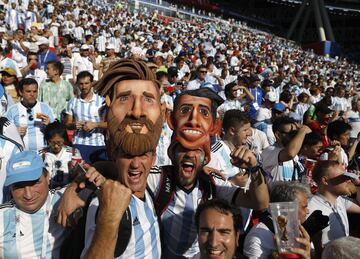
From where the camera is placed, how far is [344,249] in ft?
6.64

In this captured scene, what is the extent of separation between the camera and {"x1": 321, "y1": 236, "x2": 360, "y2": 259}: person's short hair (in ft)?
6.51

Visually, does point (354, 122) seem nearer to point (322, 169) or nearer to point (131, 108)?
point (322, 169)

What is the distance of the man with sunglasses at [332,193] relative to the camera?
3066 mm

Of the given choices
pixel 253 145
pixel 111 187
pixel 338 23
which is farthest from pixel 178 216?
pixel 338 23

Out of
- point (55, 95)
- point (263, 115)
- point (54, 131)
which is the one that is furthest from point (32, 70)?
point (263, 115)

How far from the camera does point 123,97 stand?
209cm

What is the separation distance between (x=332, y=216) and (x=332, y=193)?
0.58ft

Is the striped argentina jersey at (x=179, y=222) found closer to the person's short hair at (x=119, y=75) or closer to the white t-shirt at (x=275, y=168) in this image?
the person's short hair at (x=119, y=75)

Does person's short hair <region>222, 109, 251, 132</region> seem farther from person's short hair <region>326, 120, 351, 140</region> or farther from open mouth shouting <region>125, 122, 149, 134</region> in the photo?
open mouth shouting <region>125, 122, 149, 134</region>

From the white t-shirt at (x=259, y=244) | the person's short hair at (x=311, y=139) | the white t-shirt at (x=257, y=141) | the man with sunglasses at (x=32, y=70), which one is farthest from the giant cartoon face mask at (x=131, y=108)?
the man with sunglasses at (x=32, y=70)

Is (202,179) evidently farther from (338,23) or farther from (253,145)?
(338,23)

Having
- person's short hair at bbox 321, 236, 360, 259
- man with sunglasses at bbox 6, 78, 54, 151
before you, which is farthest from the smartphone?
man with sunglasses at bbox 6, 78, 54, 151

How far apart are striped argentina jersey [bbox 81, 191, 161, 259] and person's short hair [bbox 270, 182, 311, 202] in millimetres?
985

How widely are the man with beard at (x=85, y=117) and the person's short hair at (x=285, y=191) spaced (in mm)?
1938
